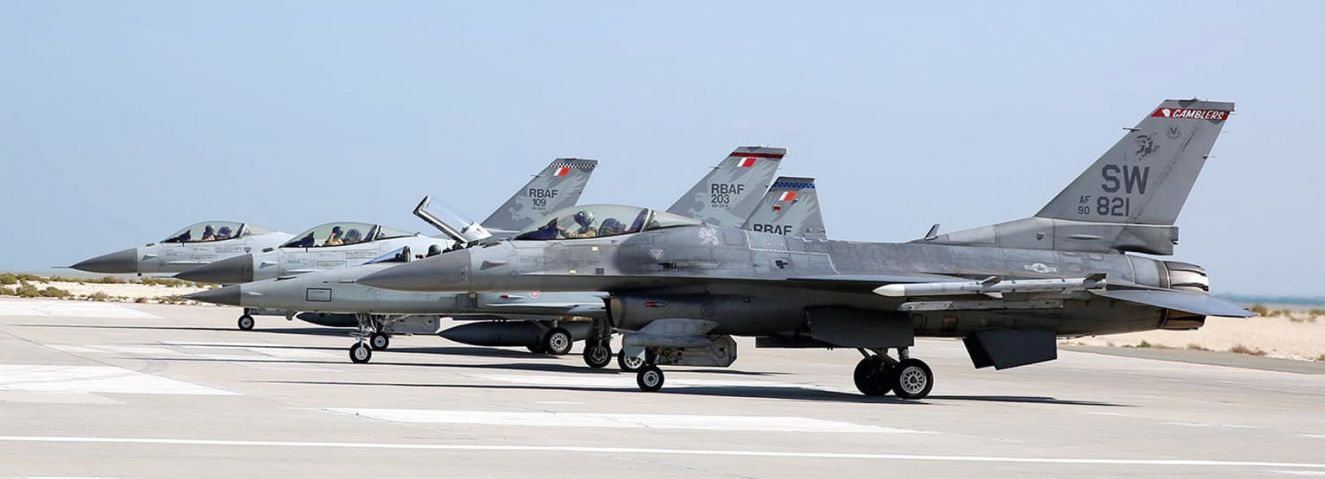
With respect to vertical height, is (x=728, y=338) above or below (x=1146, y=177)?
below

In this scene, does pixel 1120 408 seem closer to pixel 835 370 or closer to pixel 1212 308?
pixel 1212 308

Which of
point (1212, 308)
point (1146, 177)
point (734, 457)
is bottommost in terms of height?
point (734, 457)

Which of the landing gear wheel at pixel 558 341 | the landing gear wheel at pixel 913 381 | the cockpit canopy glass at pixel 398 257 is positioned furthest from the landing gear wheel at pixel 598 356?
the landing gear wheel at pixel 913 381

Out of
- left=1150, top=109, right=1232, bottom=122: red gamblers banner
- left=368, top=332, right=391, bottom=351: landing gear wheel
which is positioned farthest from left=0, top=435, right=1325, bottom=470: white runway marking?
left=368, top=332, right=391, bottom=351: landing gear wheel

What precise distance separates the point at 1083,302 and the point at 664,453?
361 inches

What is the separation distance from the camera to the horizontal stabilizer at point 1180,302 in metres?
18.9

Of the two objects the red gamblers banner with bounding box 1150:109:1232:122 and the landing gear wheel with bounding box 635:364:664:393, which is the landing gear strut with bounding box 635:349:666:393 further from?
the red gamblers banner with bounding box 1150:109:1232:122

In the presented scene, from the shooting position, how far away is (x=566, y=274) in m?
18.8

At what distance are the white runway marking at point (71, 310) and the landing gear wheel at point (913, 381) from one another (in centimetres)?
2450

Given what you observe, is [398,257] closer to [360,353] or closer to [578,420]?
[360,353]

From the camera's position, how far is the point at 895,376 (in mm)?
19359

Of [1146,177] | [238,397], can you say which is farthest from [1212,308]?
[238,397]

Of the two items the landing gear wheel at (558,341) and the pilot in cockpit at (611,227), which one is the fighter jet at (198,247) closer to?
the landing gear wheel at (558,341)

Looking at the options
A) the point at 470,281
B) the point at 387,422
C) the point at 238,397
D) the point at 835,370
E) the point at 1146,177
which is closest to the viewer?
the point at 387,422
